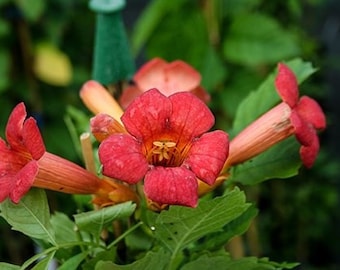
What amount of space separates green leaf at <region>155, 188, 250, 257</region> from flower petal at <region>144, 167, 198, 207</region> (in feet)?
0.13

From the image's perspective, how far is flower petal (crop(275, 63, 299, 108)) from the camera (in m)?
0.84

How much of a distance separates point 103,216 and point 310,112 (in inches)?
10.1

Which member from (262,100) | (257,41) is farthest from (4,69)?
(262,100)

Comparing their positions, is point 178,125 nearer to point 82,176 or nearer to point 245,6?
point 82,176

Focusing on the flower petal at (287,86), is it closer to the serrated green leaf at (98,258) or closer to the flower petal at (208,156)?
the flower petal at (208,156)

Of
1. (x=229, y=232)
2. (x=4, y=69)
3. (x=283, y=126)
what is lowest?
(x=4, y=69)

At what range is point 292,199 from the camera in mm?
2172

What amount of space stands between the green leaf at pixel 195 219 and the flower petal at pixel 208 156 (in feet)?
0.09

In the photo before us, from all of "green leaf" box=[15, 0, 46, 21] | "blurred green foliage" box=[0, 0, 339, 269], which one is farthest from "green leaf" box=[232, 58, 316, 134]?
"green leaf" box=[15, 0, 46, 21]

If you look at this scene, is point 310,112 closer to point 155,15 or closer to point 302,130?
point 302,130

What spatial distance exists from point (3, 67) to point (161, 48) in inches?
19.1

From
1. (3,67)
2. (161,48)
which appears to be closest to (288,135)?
(161,48)

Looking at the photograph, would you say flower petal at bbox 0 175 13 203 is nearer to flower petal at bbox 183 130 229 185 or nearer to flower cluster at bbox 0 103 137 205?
flower cluster at bbox 0 103 137 205

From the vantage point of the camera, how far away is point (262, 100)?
39.3 inches
